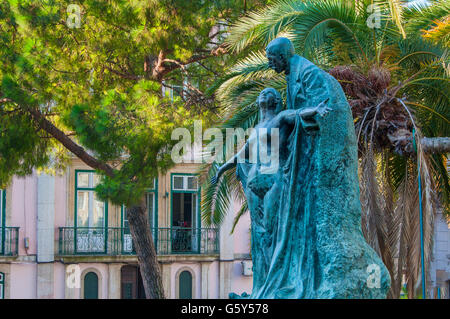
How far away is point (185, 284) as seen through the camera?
84.9ft

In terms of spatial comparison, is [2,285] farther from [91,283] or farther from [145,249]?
[145,249]

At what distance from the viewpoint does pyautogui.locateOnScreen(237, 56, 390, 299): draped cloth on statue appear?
19.5ft

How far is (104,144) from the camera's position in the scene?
48.6 ft

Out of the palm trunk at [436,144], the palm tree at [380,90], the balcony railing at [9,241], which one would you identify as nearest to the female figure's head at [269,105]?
the palm tree at [380,90]

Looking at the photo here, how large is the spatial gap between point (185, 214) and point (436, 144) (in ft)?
49.4

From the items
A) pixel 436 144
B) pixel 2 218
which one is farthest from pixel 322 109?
pixel 2 218

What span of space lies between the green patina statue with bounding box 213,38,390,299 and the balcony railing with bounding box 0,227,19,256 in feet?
61.2

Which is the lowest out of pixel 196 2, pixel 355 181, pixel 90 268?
pixel 90 268

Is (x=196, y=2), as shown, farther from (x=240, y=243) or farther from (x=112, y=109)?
(x=240, y=243)

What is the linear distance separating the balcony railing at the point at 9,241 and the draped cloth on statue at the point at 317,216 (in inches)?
736

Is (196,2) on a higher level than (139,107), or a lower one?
higher

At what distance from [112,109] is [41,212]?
10.2m

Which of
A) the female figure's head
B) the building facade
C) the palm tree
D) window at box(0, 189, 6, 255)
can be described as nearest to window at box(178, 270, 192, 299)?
the building facade
